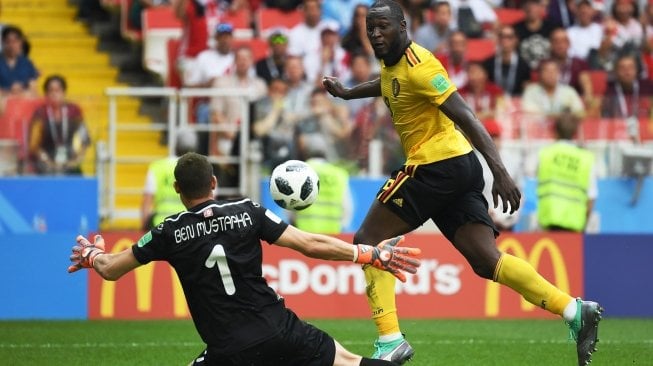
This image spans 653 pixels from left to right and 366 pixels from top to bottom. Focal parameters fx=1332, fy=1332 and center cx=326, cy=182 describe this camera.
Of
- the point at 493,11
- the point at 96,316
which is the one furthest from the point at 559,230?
the point at 493,11

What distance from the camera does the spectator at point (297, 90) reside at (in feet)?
50.7

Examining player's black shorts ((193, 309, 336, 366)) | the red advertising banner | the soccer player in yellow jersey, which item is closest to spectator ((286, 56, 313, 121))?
the red advertising banner

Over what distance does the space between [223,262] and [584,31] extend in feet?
42.6

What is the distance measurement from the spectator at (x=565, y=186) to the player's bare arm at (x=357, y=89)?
16.4 feet

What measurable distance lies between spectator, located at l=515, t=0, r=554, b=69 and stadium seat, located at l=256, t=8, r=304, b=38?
10.2 ft

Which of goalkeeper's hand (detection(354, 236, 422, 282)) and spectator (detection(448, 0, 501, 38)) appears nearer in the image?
goalkeeper's hand (detection(354, 236, 422, 282))

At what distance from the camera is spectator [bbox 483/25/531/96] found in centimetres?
1766

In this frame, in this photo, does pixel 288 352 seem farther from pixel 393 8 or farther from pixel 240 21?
pixel 240 21

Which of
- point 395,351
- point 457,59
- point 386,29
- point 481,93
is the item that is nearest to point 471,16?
point 457,59

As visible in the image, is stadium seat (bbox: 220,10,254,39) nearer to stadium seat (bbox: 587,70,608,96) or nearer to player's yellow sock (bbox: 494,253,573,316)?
stadium seat (bbox: 587,70,608,96)

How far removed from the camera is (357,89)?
9234 mm

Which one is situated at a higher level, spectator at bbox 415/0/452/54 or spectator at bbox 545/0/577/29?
spectator at bbox 545/0/577/29

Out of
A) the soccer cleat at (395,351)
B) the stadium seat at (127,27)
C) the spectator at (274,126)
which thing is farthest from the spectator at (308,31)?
the soccer cleat at (395,351)

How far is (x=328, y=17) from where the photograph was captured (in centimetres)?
1908
